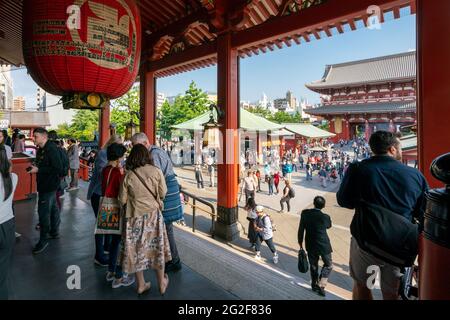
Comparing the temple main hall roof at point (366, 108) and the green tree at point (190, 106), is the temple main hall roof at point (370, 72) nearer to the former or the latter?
the temple main hall roof at point (366, 108)

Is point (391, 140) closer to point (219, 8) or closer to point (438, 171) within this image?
point (438, 171)

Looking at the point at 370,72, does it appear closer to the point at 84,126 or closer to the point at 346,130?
the point at 346,130

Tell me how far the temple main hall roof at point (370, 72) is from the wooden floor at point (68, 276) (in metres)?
24.8

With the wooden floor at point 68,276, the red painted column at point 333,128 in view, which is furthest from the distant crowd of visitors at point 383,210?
the red painted column at point 333,128

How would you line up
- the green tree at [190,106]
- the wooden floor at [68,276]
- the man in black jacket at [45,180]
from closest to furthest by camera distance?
the wooden floor at [68,276]
the man in black jacket at [45,180]
the green tree at [190,106]

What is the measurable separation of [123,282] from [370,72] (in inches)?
1156

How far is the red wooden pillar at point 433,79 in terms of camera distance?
271 cm

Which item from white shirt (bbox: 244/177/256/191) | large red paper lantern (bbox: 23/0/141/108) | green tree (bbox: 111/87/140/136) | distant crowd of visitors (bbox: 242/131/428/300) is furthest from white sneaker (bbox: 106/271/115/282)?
green tree (bbox: 111/87/140/136)

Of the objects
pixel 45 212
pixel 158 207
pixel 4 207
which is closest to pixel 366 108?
pixel 158 207

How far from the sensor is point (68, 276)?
2619 mm

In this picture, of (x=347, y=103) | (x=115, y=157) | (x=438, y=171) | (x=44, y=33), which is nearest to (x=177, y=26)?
(x=44, y=33)

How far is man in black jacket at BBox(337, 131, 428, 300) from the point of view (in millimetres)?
1619

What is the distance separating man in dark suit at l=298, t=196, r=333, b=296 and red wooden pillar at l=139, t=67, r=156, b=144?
448 cm

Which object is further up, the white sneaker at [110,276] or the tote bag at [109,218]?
the tote bag at [109,218]
